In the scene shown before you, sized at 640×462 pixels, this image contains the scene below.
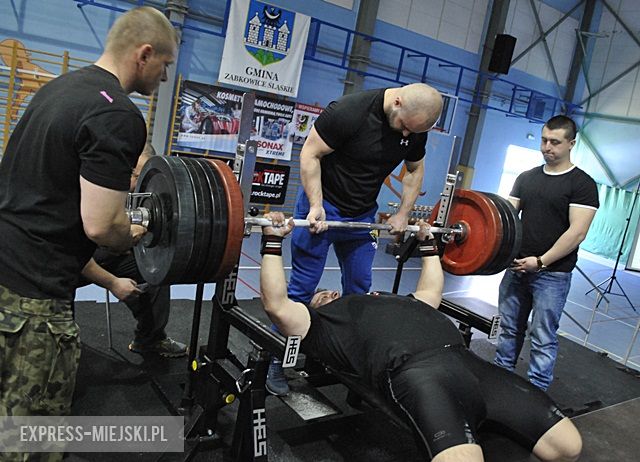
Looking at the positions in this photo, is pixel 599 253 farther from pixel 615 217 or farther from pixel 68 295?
pixel 68 295

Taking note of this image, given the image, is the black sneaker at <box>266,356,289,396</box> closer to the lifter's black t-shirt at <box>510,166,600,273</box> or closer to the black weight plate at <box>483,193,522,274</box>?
the black weight plate at <box>483,193,522,274</box>

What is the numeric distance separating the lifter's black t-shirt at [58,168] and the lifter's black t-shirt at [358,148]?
103cm

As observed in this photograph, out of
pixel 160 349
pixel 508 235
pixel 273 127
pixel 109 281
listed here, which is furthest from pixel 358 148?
pixel 273 127

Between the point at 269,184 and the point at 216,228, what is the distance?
14.5 ft

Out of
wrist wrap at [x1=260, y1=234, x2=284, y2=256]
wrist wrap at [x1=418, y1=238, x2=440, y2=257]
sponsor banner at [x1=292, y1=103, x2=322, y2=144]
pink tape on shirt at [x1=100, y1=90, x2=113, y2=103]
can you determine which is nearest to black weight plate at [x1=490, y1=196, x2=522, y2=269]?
wrist wrap at [x1=418, y1=238, x2=440, y2=257]

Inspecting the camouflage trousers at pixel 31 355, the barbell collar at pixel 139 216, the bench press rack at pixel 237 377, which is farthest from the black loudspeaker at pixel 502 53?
the camouflage trousers at pixel 31 355

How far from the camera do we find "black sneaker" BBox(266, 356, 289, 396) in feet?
7.41

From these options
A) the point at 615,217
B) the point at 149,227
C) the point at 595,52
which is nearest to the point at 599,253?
the point at 615,217

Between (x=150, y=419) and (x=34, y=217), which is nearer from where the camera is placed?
(x=34, y=217)

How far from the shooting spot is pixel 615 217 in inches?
369

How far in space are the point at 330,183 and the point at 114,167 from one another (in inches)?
47.4

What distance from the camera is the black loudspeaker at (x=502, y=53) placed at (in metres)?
7.31

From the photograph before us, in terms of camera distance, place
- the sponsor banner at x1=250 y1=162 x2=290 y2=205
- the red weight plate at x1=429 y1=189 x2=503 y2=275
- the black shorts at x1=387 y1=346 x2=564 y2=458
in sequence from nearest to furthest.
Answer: the black shorts at x1=387 y1=346 x2=564 y2=458, the red weight plate at x1=429 y1=189 x2=503 y2=275, the sponsor banner at x1=250 y1=162 x2=290 y2=205

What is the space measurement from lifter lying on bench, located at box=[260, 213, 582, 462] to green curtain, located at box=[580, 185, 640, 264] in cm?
849
